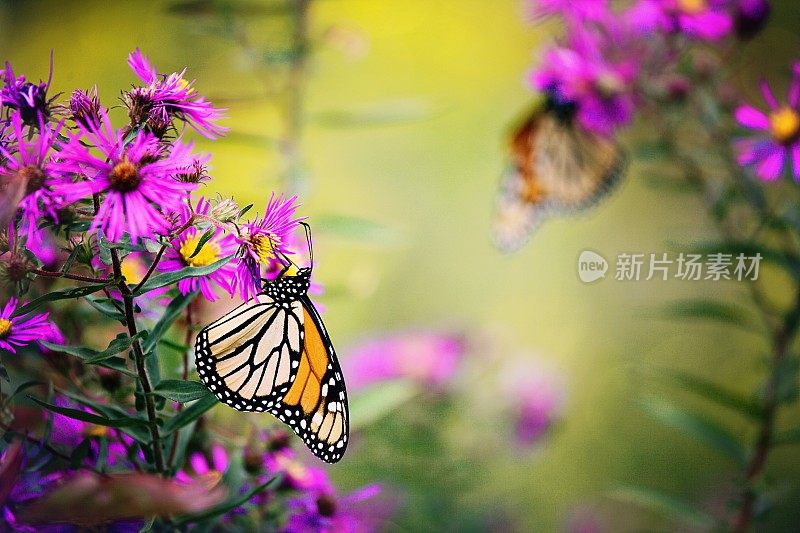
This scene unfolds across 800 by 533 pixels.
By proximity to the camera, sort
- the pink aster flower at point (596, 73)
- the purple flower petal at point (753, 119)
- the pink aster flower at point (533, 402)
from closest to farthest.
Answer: the purple flower petal at point (753, 119)
the pink aster flower at point (596, 73)
the pink aster flower at point (533, 402)

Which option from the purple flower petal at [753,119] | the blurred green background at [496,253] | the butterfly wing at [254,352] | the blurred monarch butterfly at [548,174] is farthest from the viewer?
the blurred green background at [496,253]

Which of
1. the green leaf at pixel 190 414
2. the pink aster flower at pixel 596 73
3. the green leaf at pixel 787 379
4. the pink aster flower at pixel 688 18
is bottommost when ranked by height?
the green leaf at pixel 787 379

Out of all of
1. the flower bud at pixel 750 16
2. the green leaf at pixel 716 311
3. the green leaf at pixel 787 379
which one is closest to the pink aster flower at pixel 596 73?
the flower bud at pixel 750 16

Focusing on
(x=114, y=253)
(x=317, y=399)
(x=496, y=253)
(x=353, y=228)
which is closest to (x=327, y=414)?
(x=317, y=399)

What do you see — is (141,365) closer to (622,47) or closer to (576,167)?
(622,47)

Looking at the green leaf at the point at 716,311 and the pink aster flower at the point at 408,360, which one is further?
the pink aster flower at the point at 408,360

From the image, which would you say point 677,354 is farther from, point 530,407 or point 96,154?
point 96,154

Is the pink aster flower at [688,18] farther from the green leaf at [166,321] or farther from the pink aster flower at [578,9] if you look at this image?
the green leaf at [166,321]
